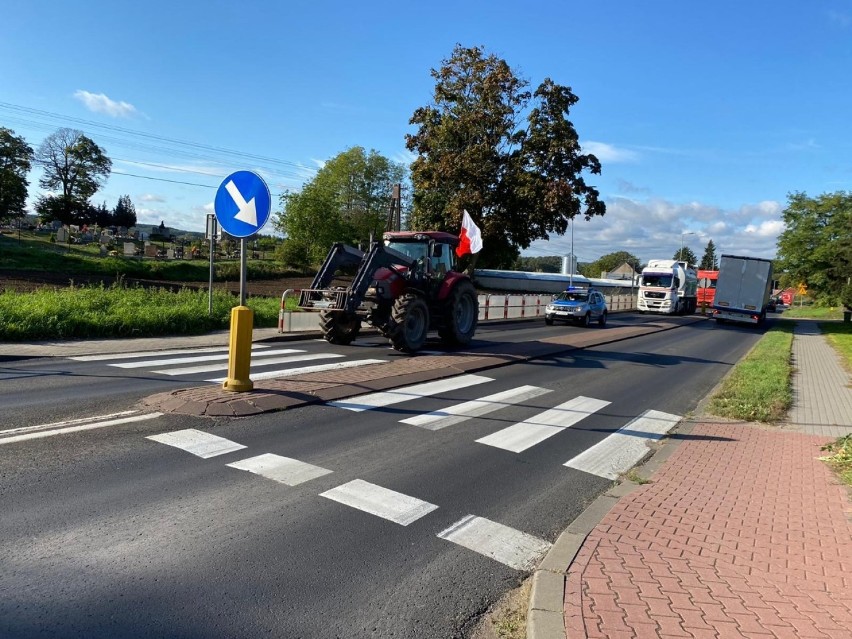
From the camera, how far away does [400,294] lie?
14.2 m

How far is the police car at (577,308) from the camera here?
27250 millimetres

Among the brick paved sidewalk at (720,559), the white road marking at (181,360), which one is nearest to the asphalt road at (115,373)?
the white road marking at (181,360)

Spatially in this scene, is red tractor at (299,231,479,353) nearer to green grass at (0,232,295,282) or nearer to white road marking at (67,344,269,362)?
white road marking at (67,344,269,362)

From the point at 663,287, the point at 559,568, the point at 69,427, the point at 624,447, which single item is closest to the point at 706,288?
the point at 663,287

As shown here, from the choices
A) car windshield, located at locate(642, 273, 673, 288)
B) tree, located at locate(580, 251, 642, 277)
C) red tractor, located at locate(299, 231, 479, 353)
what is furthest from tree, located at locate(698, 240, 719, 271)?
red tractor, located at locate(299, 231, 479, 353)

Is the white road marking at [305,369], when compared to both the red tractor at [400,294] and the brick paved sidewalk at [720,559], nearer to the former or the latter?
the red tractor at [400,294]

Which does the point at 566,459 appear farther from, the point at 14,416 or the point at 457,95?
the point at 457,95

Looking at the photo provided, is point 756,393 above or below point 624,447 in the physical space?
above

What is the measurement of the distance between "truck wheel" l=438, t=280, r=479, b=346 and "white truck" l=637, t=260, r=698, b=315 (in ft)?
99.6

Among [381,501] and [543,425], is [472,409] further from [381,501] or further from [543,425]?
[381,501]

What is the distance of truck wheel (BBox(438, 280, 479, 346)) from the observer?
595 inches

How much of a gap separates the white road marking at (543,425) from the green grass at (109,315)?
33.6 ft

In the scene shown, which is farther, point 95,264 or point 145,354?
point 95,264

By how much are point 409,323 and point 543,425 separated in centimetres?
599
